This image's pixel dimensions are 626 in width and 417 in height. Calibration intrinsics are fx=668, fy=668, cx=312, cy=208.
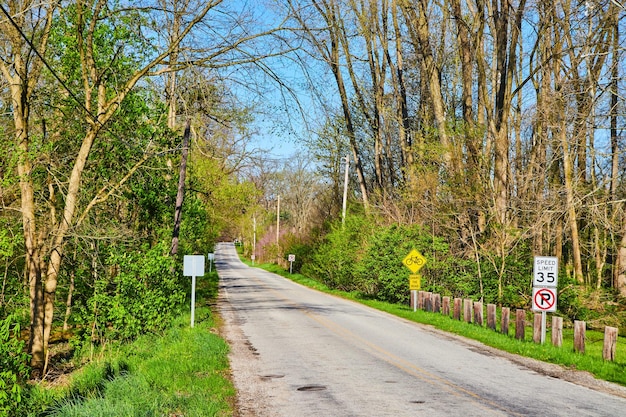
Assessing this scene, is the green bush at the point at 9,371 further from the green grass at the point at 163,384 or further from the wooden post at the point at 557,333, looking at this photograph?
the wooden post at the point at 557,333

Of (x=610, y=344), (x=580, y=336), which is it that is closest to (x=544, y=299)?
(x=580, y=336)

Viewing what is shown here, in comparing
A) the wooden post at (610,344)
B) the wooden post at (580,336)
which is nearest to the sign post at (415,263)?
the wooden post at (580,336)

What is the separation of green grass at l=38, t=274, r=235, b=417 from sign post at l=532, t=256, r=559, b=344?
300 inches

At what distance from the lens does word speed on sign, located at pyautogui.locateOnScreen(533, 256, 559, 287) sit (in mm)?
16453

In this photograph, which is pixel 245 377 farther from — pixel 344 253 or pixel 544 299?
pixel 344 253

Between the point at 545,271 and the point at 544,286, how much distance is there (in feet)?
1.23

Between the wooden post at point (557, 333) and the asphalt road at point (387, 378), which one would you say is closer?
the asphalt road at point (387, 378)

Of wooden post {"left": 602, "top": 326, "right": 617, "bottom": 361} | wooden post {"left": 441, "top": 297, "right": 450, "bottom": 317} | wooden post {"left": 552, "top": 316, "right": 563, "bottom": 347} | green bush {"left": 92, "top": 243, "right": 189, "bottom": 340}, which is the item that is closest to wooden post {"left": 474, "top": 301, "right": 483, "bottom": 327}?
wooden post {"left": 441, "top": 297, "right": 450, "bottom": 317}

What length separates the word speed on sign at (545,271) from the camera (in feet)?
54.0

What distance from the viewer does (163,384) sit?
10367mm

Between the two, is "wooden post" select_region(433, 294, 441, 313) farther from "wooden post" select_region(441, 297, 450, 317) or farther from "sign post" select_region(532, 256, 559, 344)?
"sign post" select_region(532, 256, 559, 344)

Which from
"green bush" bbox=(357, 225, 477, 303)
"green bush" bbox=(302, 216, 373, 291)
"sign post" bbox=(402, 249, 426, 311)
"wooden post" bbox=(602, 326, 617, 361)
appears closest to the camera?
"wooden post" bbox=(602, 326, 617, 361)

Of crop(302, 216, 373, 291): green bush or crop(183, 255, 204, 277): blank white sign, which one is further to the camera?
crop(302, 216, 373, 291): green bush

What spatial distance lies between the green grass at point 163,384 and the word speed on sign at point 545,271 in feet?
25.5
